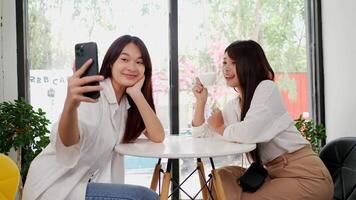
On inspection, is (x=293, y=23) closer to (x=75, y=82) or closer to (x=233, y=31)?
(x=233, y=31)

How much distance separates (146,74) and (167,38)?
3.67 feet

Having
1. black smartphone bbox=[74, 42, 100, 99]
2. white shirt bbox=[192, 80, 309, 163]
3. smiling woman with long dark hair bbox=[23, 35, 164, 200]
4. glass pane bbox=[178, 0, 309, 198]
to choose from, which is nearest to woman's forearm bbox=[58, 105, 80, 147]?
smiling woman with long dark hair bbox=[23, 35, 164, 200]

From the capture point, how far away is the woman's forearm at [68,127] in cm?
102

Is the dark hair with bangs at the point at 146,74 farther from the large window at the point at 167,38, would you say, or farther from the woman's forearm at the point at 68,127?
the large window at the point at 167,38

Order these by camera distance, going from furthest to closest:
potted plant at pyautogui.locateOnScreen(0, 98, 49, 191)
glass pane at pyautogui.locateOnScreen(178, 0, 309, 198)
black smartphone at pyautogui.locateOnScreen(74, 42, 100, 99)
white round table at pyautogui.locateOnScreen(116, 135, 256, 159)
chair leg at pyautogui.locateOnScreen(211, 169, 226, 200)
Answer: glass pane at pyautogui.locateOnScreen(178, 0, 309, 198) → potted plant at pyautogui.locateOnScreen(0, 98, 49, 191) → chair leg at pyautogui.locateOnScreen(211, 169, 226, 200) → white round table at pyautogui.locateOnScreen(116, 135, 256, 159) → black smartphone at pyautogui.locateOnScreen(74, 42, 100, 99)

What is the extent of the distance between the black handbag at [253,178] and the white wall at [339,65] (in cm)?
108

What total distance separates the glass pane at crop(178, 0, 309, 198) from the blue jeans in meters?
1.53

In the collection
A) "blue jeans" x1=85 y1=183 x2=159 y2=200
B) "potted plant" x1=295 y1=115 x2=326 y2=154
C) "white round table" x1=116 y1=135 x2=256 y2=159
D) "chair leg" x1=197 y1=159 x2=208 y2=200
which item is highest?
"white round table" x1=116 y1=135 x2=256 y2=159

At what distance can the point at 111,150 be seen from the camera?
4.48 feet

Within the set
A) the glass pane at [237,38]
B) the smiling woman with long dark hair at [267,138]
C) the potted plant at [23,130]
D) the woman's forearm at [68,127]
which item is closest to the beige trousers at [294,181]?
the smiling woman with long dark hair at [267,138]

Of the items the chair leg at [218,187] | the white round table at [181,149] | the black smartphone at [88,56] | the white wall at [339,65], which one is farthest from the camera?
the white wall at [339,65]

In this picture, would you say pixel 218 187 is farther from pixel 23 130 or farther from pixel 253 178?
pixel 23 130

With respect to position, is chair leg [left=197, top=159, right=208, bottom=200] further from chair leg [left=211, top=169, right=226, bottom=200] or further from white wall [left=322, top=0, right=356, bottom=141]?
white wall [left=322, top=0, right=356, bottom=141]

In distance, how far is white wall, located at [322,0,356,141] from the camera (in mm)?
2281
